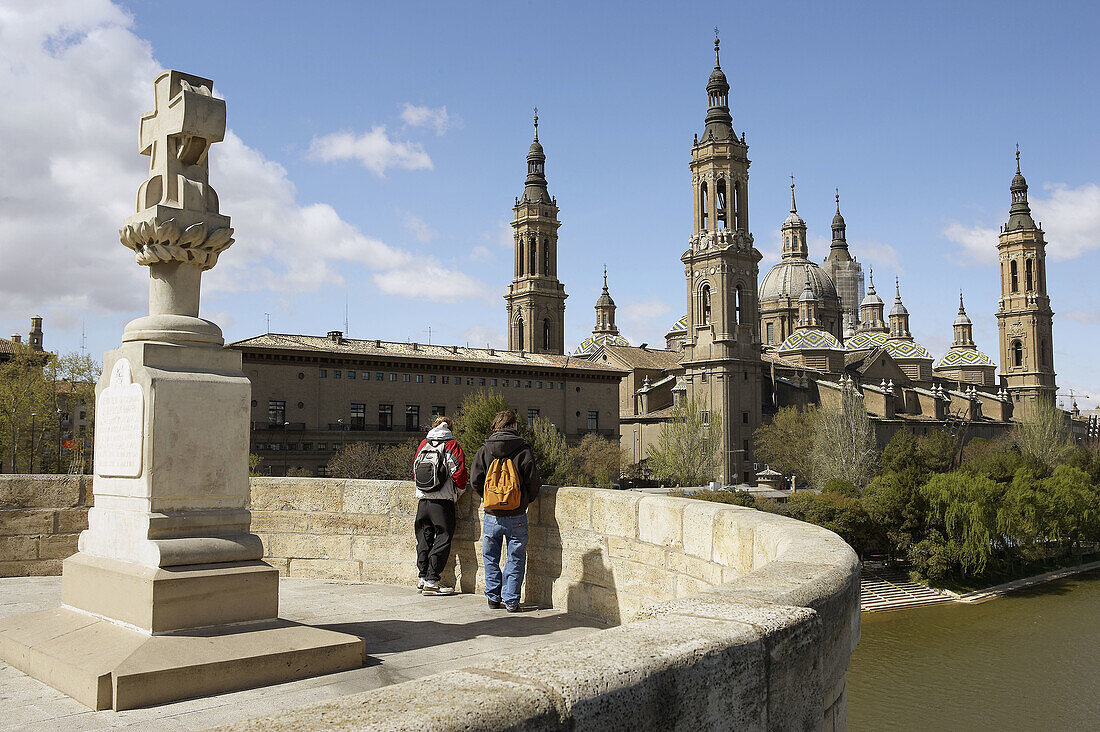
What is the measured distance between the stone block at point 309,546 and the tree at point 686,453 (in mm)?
54027

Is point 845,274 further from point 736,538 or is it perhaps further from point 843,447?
point 736,538

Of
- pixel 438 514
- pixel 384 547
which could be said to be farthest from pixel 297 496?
pixel 438 514

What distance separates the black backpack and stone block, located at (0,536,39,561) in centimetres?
375

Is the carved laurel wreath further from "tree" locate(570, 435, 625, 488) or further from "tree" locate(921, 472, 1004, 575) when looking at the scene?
"tree" locate(570, 435, 625, 488)

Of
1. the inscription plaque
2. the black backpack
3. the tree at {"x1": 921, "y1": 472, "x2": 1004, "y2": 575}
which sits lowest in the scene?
the tree at {"x1": 921, "y1": 472, "x2": 1004, "y2": 575}

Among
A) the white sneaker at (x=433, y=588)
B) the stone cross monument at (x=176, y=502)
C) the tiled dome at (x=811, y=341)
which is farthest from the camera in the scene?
the tiled dome at (x=811, y=341)

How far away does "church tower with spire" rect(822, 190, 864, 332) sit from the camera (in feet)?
412

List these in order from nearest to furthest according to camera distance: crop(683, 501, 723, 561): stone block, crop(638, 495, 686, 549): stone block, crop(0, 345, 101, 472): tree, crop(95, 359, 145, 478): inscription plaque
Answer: crop(95, 359, 145, 478): inscription plaque, crop(683, 501, 723, 561): stone block, crop(638, 495, 686, 549): stone block, crop(0, 345, 101, 472): tree

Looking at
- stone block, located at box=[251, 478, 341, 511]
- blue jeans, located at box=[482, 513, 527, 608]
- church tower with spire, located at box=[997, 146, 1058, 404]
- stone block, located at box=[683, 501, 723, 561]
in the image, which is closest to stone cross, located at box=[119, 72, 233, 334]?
blue jeans, located at box=[482, 513, 527, 608]

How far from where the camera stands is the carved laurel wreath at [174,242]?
5.07 meters

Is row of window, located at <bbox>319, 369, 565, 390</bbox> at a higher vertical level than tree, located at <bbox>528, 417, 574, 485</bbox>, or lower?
higher

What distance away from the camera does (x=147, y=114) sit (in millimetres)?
5582

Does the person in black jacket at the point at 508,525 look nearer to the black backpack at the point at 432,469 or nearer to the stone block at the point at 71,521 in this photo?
the black backpack at the point at 432,469

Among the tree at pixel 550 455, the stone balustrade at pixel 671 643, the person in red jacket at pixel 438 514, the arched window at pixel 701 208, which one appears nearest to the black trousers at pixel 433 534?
the person in red jacket at pixel 438 514
